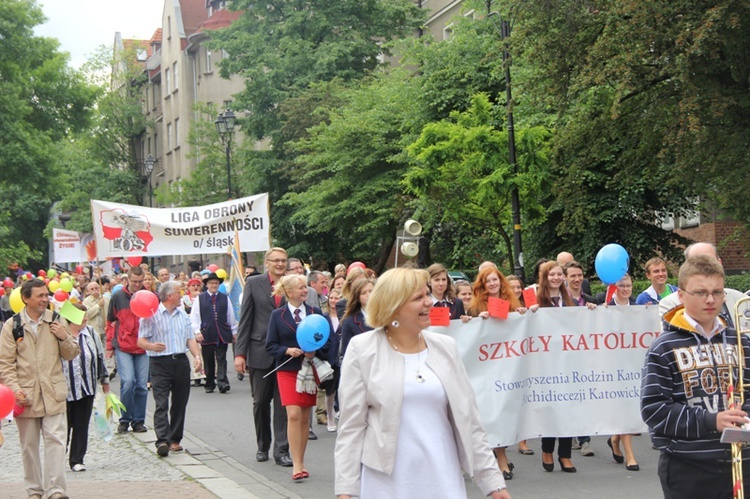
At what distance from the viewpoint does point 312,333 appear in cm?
1024

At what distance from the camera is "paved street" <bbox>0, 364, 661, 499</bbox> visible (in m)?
9.50

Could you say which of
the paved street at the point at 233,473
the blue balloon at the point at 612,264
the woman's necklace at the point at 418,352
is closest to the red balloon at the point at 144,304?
the paved street at the point at 233,473

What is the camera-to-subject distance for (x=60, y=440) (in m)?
9.29

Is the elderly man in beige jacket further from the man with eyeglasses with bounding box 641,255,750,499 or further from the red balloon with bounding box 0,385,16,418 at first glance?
the man with eyeglasses with bounding box 641,255,750,499

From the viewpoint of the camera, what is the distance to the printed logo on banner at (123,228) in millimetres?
19109

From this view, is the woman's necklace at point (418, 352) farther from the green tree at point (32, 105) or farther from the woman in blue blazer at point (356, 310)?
the green tree at point (32, 105)

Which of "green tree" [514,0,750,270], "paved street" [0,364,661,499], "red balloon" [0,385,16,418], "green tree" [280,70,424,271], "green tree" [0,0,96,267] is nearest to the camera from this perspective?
"red balloon" [0,385,16,418]

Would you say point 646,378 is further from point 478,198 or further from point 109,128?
point 109,128

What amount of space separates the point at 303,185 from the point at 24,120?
37.1ft

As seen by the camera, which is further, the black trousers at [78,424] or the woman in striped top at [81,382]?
the black trousers at [78,424]

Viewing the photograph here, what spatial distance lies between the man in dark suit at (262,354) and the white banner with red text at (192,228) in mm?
7784

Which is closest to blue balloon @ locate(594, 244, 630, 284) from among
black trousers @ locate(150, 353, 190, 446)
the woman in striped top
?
black trousers @ locate(150, 353, 190, 446)

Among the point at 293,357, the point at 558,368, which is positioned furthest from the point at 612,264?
the point at 293,357

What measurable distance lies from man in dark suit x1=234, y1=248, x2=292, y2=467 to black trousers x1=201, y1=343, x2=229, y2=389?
6776 millimetres
